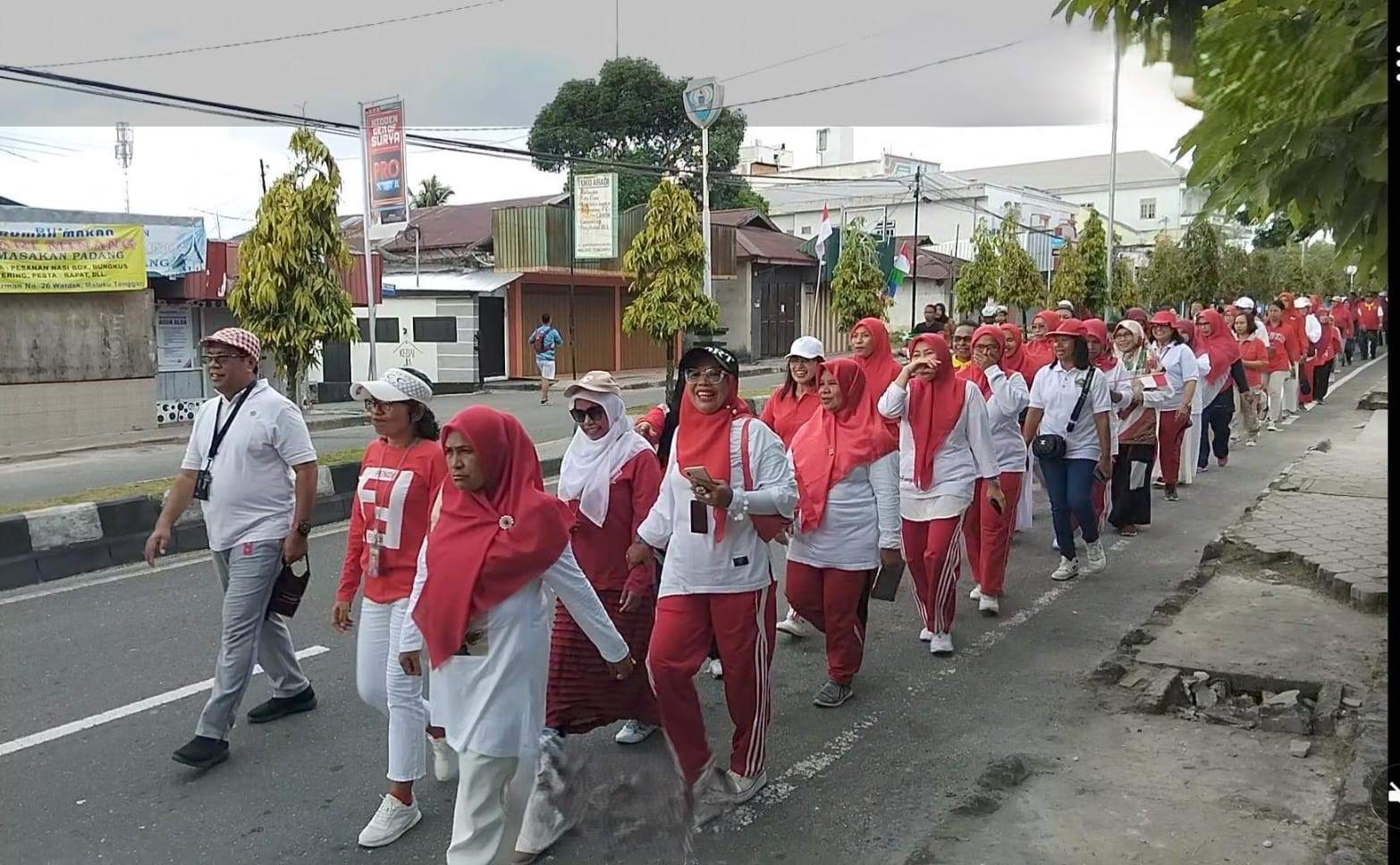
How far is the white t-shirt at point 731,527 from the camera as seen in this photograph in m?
4.00

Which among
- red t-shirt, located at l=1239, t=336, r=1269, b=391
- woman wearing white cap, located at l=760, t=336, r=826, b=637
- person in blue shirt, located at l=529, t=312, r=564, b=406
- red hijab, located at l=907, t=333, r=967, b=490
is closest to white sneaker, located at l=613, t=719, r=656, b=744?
woman wearing white cap, located at l=760, t=336, r=826, b=637

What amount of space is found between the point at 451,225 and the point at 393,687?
2881 centimetres

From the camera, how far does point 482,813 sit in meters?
3.16

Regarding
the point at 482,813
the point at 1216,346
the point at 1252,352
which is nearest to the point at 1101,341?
the point at 1216,346

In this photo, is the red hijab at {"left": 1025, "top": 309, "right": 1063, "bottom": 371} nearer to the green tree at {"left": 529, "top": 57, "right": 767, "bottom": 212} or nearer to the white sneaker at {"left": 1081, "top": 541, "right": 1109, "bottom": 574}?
the white sneaker at {"left": 1081, "top": 541, "right": 1109, "bottom": 574}

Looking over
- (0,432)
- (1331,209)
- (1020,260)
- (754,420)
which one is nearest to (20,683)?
(754,420)

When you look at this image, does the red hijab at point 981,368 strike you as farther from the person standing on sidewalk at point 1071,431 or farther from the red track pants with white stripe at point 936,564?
the red track pants with white stripe at point 936,564

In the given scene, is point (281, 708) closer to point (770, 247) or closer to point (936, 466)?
point (936, 466)

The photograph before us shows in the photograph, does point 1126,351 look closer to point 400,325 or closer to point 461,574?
point 461,574

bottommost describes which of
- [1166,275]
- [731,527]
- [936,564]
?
[936,564]

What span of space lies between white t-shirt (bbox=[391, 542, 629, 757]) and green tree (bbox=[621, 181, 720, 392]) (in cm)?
1573

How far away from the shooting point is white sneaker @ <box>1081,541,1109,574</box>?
7.79 metres

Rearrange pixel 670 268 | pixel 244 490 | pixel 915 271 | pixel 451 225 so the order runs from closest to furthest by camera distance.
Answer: pixel 244 490
pixel 670 268
pixel 451 225
pixel 915 271

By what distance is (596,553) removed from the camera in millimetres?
4379
